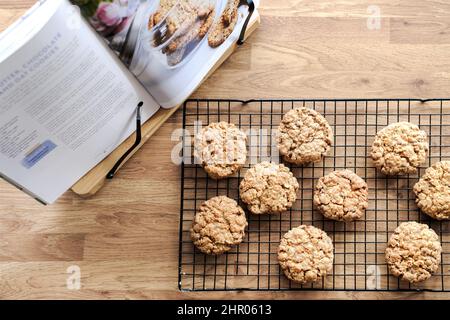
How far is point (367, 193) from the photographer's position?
175 centimetres

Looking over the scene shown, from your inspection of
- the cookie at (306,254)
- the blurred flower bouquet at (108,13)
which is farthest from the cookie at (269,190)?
the blurred flower bouquet at (108,13)

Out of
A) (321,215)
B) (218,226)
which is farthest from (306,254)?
(218,226)

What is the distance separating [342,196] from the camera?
173 cm

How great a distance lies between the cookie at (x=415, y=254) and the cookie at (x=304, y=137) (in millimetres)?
390

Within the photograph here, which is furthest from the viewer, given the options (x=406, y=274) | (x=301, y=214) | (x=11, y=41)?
(x=301, y=214)

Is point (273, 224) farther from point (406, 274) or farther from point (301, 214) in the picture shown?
point (406, 274)

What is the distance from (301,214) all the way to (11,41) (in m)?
1.09

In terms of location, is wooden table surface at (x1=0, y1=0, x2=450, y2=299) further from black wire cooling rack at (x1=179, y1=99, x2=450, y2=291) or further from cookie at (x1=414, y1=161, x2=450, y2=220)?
cookie at (x1=414, y1=161, x2=450, y2=220)

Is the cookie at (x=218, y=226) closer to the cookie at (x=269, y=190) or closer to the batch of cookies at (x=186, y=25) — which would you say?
the cookie at (x=269, y=190)

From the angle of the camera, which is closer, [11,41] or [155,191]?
[11,41]

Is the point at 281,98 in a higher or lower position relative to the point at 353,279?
higher

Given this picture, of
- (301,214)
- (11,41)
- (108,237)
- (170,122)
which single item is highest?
(11,41)

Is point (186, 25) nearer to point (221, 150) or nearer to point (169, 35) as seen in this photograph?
point (169, 35)
